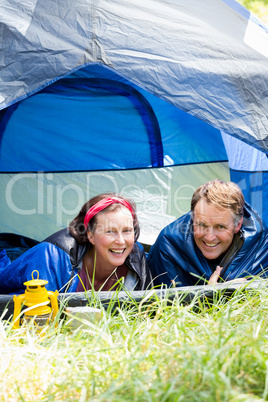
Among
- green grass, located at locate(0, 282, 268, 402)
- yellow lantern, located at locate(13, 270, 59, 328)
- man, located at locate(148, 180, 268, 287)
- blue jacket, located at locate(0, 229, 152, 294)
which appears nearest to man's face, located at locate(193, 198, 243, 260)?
man, located at locate(148, 180, 268, 287)

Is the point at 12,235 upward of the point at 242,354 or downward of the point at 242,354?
downward

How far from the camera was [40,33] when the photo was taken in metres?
1.74

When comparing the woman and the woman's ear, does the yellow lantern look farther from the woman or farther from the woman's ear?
the woman's ear

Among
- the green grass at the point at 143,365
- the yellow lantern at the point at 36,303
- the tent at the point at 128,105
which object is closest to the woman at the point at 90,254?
the yellow lantern at the point at 36,303

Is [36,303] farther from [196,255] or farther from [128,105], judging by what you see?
[128,105]

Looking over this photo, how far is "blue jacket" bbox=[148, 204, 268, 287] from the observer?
1.93 meters

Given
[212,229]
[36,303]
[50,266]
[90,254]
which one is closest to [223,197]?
[212,229]

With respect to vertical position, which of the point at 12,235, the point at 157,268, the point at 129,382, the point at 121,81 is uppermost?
the point at 121,81

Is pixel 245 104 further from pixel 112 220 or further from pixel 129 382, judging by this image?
pixel 129 382

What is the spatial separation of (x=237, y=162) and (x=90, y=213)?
3.25 ft

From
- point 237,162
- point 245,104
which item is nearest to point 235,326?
point 245,104

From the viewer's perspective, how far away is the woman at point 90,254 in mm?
1678

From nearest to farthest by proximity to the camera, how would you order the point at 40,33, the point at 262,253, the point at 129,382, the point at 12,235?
the point at 129,382 → the point at 40,33 → the point at 262,253 → the point at 12,235

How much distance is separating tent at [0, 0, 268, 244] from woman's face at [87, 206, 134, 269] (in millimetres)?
501
